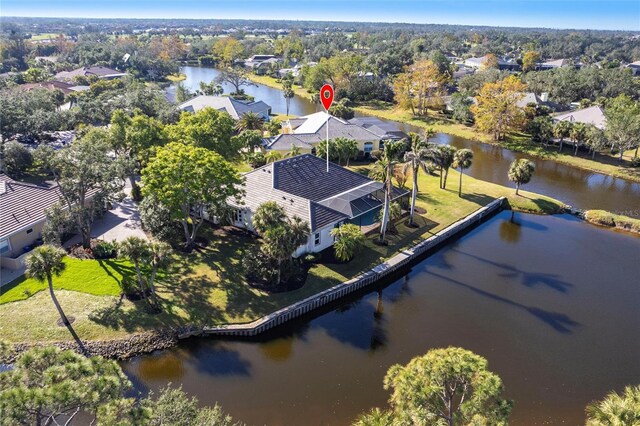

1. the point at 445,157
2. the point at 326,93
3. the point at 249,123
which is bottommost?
the point at 445,157

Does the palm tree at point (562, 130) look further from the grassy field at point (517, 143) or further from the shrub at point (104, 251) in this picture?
the shrub at point (104, 251)

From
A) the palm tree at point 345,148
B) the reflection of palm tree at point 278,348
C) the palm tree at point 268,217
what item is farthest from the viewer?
the palm tree at point 345,148

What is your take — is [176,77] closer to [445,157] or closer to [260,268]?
[445,157]

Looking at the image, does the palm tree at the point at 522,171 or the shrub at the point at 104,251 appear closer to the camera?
the shrub at the point at 104,251

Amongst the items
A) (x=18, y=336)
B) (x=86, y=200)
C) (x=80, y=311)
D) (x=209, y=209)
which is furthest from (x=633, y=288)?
(x=86, y=200)

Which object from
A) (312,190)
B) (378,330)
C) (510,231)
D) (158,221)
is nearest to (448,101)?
(510,231)

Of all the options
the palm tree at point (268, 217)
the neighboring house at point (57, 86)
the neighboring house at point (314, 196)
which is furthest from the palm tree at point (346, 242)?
the neighboring house at point (57, 86)

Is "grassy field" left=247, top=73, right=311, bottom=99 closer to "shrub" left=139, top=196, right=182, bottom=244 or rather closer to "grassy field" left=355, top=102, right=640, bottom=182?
"grassy field" left=355, top=102, right=640, bottom=182
